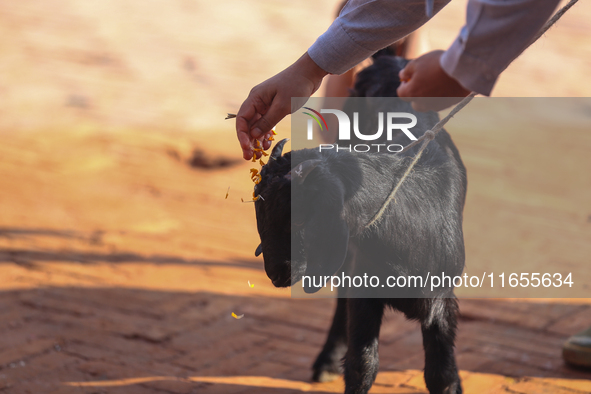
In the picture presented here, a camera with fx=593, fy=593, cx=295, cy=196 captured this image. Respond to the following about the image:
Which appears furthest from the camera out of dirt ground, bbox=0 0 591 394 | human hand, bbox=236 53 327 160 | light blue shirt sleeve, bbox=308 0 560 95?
dirt ground, bbox=0 0 591 394

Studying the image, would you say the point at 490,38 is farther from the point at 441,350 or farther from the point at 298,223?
the point at 441,350

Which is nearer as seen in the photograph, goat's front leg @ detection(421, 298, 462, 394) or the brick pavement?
goat's front leg @ detection(421, 298, 462, 394)

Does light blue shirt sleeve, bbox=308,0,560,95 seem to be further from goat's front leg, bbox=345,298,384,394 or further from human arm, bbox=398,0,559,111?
goat's front leg, bbox=345,298,384,394

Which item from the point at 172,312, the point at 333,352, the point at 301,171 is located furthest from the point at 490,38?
the point at 172,312

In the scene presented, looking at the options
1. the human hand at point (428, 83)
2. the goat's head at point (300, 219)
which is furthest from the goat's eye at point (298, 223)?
the human hand at point (428, 83)

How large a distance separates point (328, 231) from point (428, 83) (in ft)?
1.96

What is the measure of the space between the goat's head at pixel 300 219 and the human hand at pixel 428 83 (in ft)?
1.32

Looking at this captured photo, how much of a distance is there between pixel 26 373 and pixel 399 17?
256 centimetres

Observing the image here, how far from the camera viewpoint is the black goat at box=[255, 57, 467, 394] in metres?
1.99

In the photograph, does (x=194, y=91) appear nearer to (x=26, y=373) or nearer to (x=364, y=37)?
(x=26, y=373)

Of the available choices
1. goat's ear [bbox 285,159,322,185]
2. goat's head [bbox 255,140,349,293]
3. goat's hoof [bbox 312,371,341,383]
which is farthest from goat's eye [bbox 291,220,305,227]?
goat's hoof [bbox 312,371,341,383]

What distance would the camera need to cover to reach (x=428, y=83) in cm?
169

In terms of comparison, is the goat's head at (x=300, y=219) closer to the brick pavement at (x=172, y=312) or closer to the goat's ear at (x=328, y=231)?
the goat's ear at (x=328, y=231)

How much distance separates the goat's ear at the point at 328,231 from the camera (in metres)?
1.99
